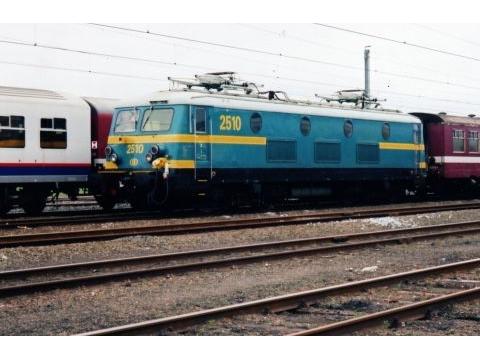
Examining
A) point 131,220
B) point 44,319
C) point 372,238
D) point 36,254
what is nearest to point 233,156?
point 131,220

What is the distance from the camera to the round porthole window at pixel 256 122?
2048 centimetres

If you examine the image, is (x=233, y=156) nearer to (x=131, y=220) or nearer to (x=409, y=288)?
(x=131, y=220)

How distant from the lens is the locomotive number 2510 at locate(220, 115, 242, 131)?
19.6 meters

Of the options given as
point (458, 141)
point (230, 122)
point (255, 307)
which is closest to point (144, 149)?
point (230, 122)

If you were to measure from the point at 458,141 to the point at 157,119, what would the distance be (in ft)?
48.4

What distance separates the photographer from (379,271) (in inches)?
450

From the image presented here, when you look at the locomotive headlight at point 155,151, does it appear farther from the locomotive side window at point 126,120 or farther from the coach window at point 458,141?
the coach window at point 458,141

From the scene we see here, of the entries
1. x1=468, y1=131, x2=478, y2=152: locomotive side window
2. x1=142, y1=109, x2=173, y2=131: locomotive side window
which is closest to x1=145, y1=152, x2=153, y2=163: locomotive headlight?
x1=142, y1=109, x2=173, y2=131: locomotive side window

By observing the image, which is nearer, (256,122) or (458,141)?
(256,122)

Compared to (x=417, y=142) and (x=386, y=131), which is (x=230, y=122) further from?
(x=417, y=142)

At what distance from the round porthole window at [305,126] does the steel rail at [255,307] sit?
11.5 m

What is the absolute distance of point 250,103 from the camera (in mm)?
20562

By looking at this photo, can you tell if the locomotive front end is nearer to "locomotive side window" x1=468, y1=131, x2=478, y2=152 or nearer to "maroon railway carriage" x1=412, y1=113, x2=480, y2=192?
"maroon railway carriage" x1=412, y1=113, x2=480, y2=192

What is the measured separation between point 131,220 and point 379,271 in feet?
28.1
